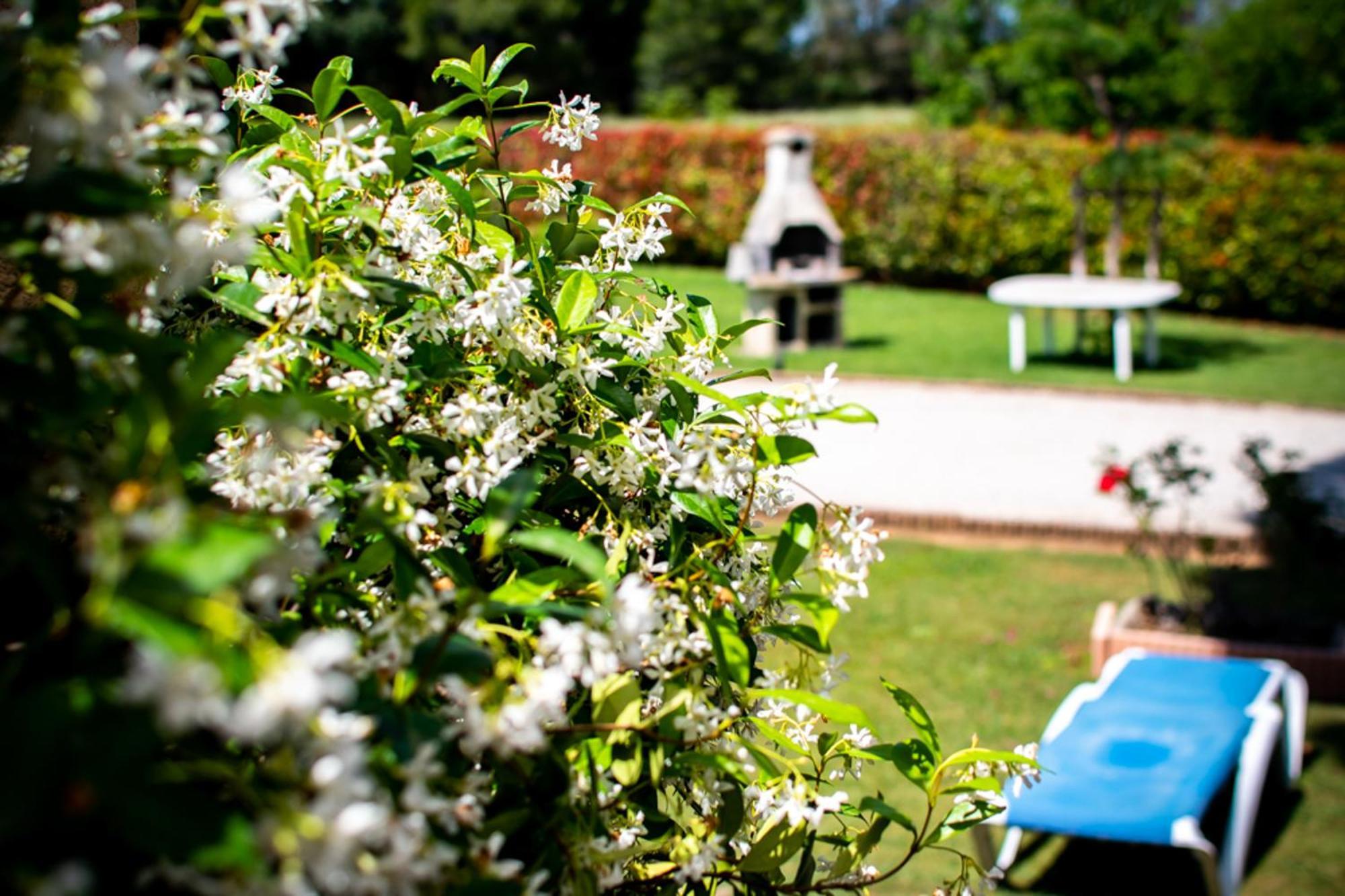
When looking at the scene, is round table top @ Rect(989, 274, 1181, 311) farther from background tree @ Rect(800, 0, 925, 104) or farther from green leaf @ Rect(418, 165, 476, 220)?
background tree @ Rect(800, 0, 925, 104)

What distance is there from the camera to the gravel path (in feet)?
25.2

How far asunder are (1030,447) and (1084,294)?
3.60m

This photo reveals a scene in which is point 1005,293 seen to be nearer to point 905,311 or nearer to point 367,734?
point 905,311

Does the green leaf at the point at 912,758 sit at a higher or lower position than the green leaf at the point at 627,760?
lower

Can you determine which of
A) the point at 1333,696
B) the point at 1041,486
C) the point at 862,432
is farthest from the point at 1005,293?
the point at 1333,696

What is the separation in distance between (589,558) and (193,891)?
12.5 inches

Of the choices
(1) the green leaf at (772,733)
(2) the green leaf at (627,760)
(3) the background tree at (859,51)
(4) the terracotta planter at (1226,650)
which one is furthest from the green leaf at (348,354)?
(3) the background tree at (859,51)

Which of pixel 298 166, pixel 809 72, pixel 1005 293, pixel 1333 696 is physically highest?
pixel 809 72

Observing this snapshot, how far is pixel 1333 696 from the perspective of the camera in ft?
16.9

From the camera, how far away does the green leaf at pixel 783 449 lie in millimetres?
1163

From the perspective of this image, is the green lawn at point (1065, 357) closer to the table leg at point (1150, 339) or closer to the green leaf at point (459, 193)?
the table leg at point (1150, 339)

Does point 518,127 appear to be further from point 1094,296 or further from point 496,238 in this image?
point 1094,296

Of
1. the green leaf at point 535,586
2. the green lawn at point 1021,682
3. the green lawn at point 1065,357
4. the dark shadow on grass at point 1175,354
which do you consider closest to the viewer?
the green leaf at point 535,586

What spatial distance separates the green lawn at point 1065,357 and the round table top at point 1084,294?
707mm
